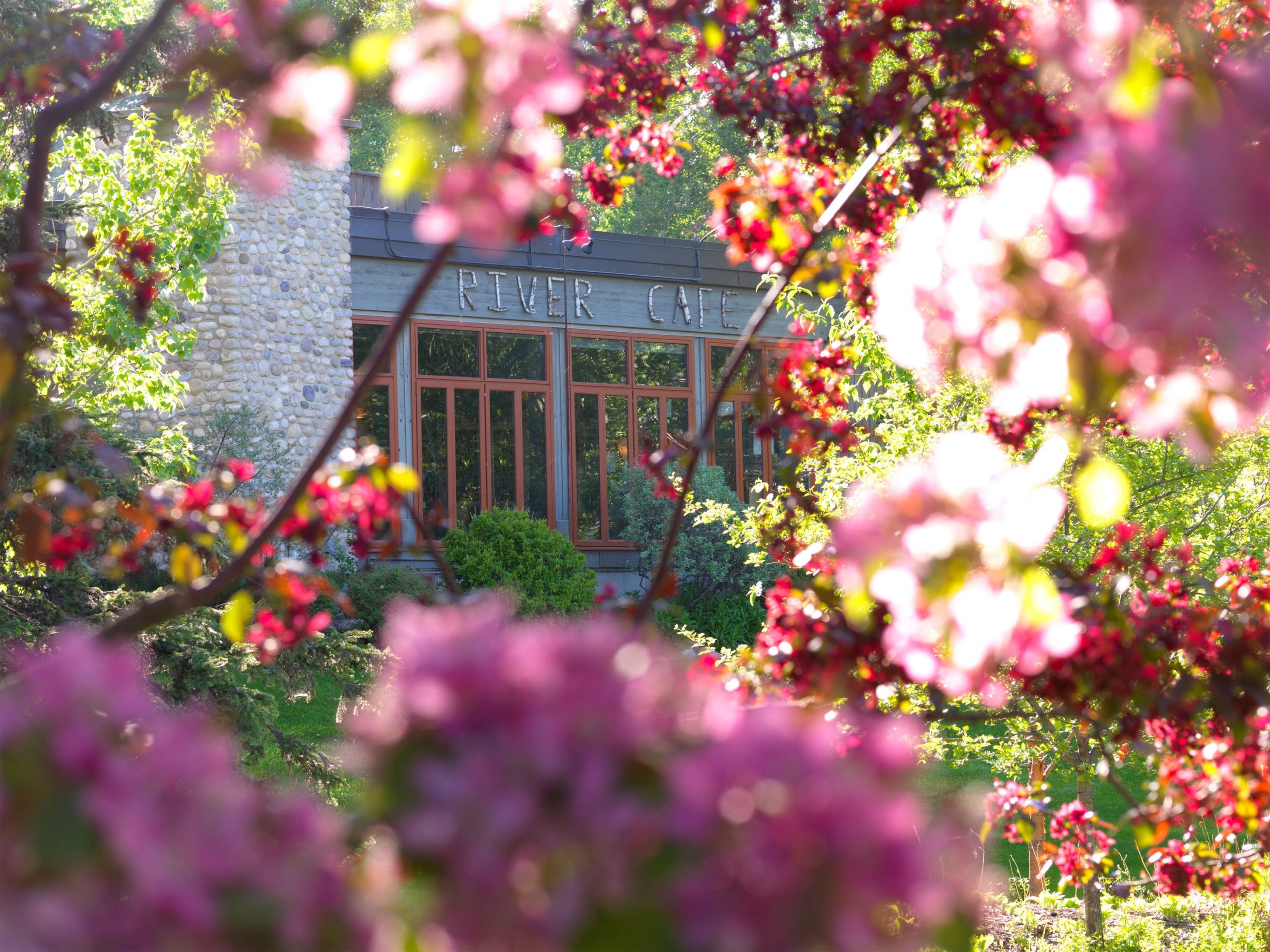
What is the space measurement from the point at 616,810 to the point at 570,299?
13.5 metres

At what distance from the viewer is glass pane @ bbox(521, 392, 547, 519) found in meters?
14.1

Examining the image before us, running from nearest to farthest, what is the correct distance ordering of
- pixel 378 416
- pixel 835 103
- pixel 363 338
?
pixel 835 103 → pixel 363 338 → pixel 378 416

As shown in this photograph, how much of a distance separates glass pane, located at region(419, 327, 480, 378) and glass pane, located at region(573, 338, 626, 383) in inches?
50.2

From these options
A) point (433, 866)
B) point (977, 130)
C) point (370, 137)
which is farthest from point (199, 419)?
point (370, 137)

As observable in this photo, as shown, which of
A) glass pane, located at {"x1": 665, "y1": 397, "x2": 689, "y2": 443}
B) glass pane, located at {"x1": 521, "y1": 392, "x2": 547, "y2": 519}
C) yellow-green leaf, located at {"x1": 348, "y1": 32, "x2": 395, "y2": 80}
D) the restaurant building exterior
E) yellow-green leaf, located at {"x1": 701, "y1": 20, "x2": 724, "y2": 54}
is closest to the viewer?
yellow-green leaf, located at {"x1": 348, "y1": 32, "x2": 395, "y2": 80}

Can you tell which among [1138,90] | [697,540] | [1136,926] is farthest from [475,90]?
[697,540]

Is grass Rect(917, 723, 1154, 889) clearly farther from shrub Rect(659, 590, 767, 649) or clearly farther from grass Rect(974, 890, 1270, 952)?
shrub Rect(659, 590, 767, 649)

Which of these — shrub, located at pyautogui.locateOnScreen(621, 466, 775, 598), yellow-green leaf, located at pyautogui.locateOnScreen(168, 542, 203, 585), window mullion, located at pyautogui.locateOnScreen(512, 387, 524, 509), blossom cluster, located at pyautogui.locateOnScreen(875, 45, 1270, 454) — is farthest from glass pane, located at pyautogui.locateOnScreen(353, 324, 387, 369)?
blossom cluster, located at pyautogui.locateOnScreen(875, 45, 1270, 454)

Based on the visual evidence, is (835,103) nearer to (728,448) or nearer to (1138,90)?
(1138,90)

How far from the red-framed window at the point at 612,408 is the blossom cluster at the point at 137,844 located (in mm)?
13268

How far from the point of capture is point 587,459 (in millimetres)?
14430

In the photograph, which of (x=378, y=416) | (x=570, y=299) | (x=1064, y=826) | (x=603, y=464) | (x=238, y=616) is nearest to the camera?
(x=238, y=616)

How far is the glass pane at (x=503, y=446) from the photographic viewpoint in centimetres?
1383

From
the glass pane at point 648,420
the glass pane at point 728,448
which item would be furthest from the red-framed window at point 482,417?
the glass pane at point 728,448
